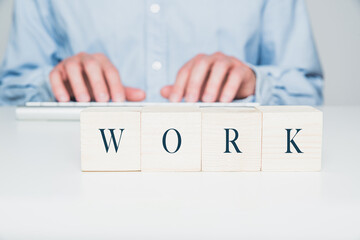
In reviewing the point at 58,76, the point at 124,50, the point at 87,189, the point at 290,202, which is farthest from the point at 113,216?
the point at 124,50

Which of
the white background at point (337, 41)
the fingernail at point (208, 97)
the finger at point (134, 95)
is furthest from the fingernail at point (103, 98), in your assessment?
the white background at point (337, 41)

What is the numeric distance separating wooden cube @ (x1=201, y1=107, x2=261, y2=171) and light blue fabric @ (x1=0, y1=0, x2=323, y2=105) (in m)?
1.44

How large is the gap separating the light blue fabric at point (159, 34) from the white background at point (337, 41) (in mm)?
692

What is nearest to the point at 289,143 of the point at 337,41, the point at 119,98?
the point at 119,98

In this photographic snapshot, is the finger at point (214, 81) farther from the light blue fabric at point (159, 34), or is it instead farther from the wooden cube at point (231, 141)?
the light blue fabric at point (159, 34)

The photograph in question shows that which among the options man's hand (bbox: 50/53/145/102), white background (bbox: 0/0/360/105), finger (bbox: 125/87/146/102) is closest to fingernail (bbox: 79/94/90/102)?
man's hand (bbox: 50/53/145/102)

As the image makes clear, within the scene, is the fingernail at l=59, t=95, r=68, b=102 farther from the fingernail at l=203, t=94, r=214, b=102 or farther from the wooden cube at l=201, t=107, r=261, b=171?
the wooden cube at l=201, t=107, r=261, b=171

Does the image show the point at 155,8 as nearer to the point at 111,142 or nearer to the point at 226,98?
the point at 226,98

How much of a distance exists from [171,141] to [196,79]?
65 cm

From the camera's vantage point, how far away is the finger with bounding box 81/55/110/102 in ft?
3.92

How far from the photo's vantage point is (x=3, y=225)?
1.30ft

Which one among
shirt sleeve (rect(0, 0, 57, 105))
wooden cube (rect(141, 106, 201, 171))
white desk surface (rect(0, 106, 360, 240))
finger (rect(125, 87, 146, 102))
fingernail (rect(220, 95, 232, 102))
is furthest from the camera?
shirt sleeve (rect(0, 0, 57, 105))

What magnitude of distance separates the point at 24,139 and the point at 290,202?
517 mm

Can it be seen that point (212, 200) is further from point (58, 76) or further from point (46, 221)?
point (58, 76)
